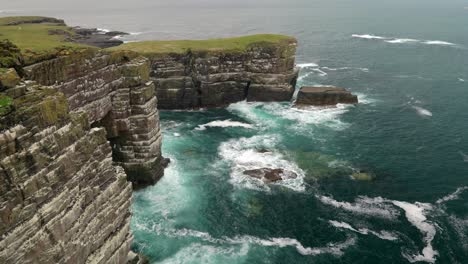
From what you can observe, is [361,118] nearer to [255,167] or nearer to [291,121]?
[291,121]

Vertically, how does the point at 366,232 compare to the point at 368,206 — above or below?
below

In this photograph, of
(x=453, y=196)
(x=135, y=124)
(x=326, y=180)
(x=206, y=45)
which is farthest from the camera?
(x=206, y=45)

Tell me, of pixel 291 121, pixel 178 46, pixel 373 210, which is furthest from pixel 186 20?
pixel 373 210

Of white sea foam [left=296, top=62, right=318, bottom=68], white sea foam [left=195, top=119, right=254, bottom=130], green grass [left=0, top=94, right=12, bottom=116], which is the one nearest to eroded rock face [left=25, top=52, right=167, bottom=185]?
green grass [left=0, top=94, right=12, bottom=116]

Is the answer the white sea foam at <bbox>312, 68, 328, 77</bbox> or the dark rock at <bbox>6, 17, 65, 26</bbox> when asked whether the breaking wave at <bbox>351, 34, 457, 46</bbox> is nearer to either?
the white sea foam at <bbox>312, 68, 328, 77</bbox>

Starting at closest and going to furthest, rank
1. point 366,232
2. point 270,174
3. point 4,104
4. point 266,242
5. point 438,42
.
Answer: point 4,104 → point 266,242 → point 366,232 → point 270,174 → point 438,42

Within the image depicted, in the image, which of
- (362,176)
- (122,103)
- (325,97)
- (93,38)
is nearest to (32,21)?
(93,38)

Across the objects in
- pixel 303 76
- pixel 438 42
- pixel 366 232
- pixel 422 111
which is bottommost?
pixel 366 232

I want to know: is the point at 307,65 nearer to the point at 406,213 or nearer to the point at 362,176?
the point at 362,176
